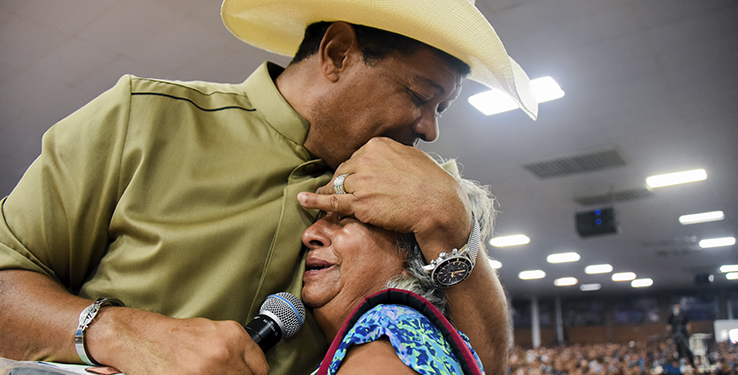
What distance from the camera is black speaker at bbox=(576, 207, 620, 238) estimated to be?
775cm

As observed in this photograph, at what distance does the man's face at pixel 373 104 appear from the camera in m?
1.35

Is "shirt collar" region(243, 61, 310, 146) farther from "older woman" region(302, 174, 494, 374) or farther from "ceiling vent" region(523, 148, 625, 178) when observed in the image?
"ceiling vent" region(523, 148, 625, 178)

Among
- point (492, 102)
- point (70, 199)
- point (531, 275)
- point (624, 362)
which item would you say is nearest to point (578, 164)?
point (492, 102)

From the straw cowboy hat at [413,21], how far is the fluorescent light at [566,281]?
15.5 m

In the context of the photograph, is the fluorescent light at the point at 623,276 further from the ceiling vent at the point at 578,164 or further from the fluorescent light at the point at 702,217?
the ceiling vent at the point at 578,164

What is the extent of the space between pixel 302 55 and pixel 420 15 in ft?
1.25

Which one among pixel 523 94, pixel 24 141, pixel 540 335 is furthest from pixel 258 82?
pixel 540 335

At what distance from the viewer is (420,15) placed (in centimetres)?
131

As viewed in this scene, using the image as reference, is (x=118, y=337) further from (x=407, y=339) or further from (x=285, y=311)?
(x=407, y=339)

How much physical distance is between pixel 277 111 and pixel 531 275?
590 inches

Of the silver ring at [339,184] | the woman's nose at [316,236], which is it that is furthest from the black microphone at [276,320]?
the silver ring at [339,184]

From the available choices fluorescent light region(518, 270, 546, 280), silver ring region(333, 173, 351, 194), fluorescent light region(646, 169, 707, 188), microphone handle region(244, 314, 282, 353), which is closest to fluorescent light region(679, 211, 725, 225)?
fluorescent light region(646, 169, 707, 188)

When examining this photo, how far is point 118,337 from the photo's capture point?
905 mm

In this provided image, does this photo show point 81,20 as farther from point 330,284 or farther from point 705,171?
point 705,171
